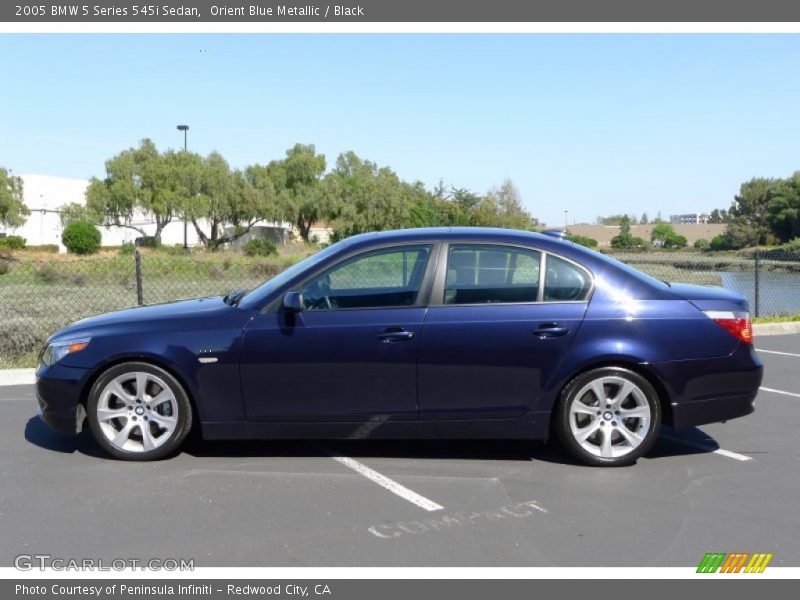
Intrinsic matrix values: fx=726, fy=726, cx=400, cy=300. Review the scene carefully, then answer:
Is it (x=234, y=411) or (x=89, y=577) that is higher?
(x=234, y=411)

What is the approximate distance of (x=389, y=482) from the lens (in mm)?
4641

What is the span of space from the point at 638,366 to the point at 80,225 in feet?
125

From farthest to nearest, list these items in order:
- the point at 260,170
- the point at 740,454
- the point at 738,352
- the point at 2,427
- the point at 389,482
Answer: the point at 260,170
the point at 2,427
the point at 740,454
the point at 738,352
the point at 389,482

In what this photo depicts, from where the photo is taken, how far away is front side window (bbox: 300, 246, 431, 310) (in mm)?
4965

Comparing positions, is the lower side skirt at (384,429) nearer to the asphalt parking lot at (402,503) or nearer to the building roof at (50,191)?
the asphalt parking lot at (402,503)

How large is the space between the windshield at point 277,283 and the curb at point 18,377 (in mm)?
3870

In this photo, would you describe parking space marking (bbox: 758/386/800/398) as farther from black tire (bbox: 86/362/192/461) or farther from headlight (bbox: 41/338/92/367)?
headlight (bbox: 41/338/92/367)

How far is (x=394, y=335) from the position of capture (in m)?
4.79

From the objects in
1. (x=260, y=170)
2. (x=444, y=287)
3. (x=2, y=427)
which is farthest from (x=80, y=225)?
(x=444, y=287)

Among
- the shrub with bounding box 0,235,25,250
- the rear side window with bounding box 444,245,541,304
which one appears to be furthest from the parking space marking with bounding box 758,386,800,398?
the shrub with bounding box 0,235,25,250

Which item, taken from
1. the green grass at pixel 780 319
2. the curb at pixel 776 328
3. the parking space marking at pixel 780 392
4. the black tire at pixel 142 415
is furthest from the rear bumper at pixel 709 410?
the green grass at pixel 780 319

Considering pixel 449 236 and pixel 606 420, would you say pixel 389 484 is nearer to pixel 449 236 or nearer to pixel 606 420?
pixel 606 420

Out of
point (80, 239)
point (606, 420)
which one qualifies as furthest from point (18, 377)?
point (80, 239)

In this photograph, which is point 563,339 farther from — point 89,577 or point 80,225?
point 80,225
